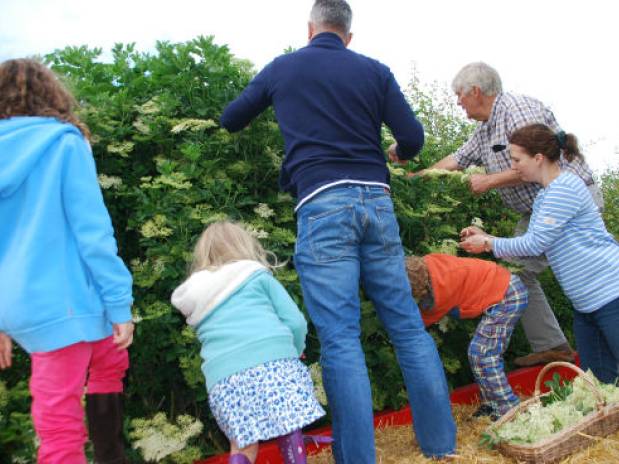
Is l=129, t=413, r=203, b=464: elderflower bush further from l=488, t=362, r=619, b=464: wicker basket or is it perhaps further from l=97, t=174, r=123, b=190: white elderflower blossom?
l=488, t=362, r=619, b=464: wicker basket

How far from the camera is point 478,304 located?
12.8ft

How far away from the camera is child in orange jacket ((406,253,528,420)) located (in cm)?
379

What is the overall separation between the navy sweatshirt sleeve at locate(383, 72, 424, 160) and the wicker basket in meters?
1.47

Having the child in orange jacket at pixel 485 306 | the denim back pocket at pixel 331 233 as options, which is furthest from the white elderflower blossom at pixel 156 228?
the child in orange jacket at pixel 485 306

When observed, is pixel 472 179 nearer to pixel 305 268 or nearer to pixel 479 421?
pixel 479 421

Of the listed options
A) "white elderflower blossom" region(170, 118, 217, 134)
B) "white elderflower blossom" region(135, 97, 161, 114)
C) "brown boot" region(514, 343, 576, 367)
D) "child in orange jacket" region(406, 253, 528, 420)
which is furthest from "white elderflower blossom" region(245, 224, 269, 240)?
"brown boot" region(514, 343, 576, 367)

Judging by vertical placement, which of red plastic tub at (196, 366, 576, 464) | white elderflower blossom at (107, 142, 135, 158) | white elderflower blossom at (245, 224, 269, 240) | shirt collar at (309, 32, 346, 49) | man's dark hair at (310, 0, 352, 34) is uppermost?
man's dark hair at (310, 0, 352, 34)

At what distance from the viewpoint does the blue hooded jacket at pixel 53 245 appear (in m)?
2.41

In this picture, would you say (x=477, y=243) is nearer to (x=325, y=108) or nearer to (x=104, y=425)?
(x=325, y=108)

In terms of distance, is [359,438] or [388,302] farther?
[388,302]

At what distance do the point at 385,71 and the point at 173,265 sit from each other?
56.8 inches

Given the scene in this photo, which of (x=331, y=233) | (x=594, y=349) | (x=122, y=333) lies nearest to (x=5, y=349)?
(x=122, y=333)

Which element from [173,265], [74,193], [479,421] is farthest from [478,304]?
[74,193]

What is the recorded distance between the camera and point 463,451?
11.3ft
